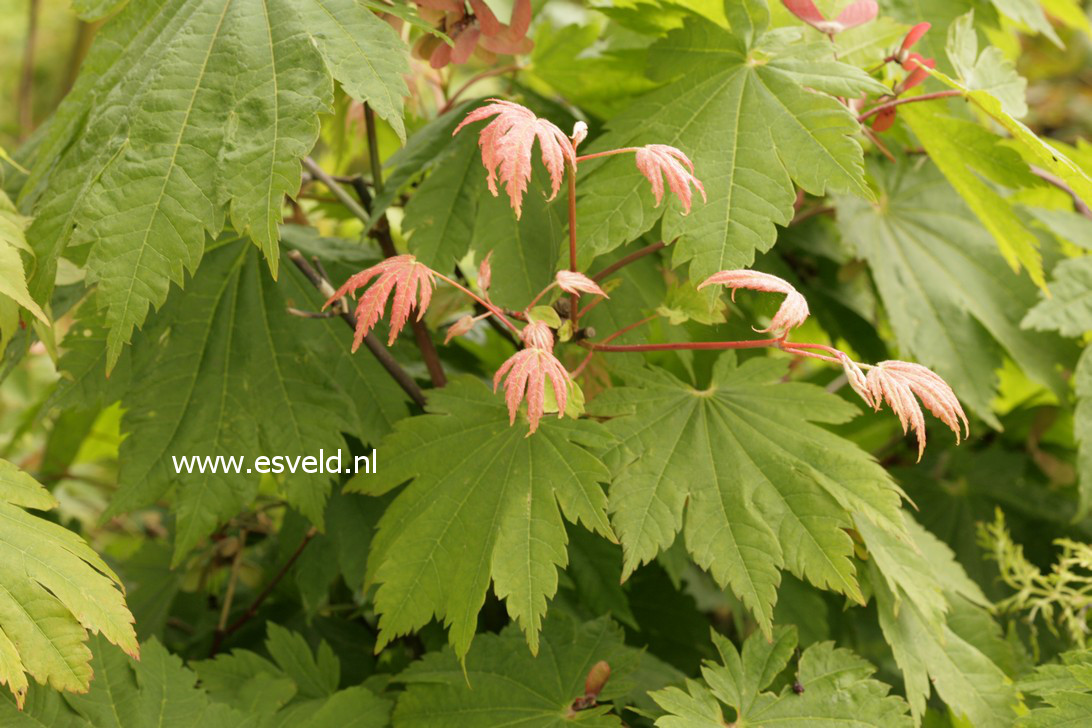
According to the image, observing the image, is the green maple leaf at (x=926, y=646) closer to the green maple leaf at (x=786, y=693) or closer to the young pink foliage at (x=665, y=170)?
the green maple leaf at (x=786, y=693)

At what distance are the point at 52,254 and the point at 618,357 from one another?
558 millimetres

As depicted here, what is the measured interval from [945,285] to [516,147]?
786mm

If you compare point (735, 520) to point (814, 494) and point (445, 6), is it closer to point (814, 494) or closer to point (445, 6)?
point (814, 494)

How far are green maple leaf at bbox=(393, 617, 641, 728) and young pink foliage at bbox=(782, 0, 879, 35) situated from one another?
0.71m

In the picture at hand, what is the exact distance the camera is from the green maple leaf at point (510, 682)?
98cm

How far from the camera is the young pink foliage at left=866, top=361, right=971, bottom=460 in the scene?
0.79m

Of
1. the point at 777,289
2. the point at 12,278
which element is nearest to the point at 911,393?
the point at 777,289

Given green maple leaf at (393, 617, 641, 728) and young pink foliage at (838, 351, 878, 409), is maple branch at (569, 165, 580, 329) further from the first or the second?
green maple leaf at (393, 617, 641, 728)

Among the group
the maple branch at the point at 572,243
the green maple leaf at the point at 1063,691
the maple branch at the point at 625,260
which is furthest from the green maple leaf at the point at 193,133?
the green maple leaf at the point at 1063,691

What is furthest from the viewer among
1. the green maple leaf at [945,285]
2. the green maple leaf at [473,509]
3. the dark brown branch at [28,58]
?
the dark brown branch at [28,58]

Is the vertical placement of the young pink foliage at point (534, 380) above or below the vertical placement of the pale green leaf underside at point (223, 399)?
above

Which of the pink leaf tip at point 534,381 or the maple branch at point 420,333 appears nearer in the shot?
the pink leaf tip at point 534,381

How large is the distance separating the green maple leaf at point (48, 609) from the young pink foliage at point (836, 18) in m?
0.89

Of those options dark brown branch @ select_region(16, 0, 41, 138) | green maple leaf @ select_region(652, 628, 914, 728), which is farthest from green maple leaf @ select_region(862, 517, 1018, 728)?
dark brown branch @ select_region(16, 0, 41, 138)
